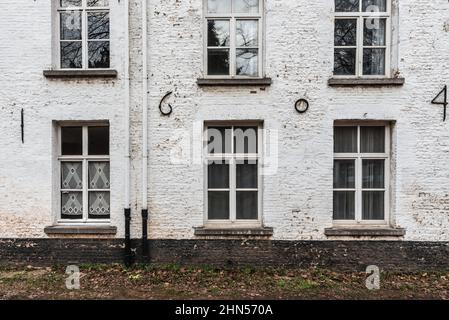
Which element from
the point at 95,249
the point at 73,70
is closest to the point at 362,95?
the point at 73,70

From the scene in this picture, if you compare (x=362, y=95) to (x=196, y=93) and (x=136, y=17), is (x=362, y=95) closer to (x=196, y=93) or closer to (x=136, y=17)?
(x=196, y=93)

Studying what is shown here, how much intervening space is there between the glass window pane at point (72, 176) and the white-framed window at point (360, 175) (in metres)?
5.44

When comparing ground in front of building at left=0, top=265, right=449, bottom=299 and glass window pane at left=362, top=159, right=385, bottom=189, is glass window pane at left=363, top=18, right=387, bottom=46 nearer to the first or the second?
glass window pane at left=362, top=159, right=385, bottom=189

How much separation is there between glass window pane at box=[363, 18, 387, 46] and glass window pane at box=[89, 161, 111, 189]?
242 inches

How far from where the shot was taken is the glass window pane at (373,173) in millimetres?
6836

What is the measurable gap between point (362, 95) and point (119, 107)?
4977 mm

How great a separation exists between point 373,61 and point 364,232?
3.60 meters

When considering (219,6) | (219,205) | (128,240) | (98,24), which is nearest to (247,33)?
(219,6)

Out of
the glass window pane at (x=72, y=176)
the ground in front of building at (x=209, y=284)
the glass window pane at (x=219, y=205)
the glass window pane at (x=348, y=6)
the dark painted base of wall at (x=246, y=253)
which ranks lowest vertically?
the ground in front of building at (x=209, y=284)

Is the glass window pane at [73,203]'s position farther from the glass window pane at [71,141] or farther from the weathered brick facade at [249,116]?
the glass window pane at [71,141]

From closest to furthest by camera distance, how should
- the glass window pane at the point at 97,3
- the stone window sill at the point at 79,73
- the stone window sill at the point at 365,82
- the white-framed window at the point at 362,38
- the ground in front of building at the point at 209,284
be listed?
the ground in front of building at the point at 209,284, the stone window sill at the point at 365,82, the stone window sill at the point at 79,73, the white-framed window at the point at 362,38, the glass window pane at the point at 97,3

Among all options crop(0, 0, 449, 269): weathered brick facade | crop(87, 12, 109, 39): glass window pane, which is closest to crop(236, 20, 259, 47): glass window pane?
crop(0, 0, 449, 269): weathered brick facade

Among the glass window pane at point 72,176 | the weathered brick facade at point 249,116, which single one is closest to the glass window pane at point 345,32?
the weathered brick facade at point 249,116

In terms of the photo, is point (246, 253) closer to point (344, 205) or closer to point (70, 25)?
point (344, 205)
